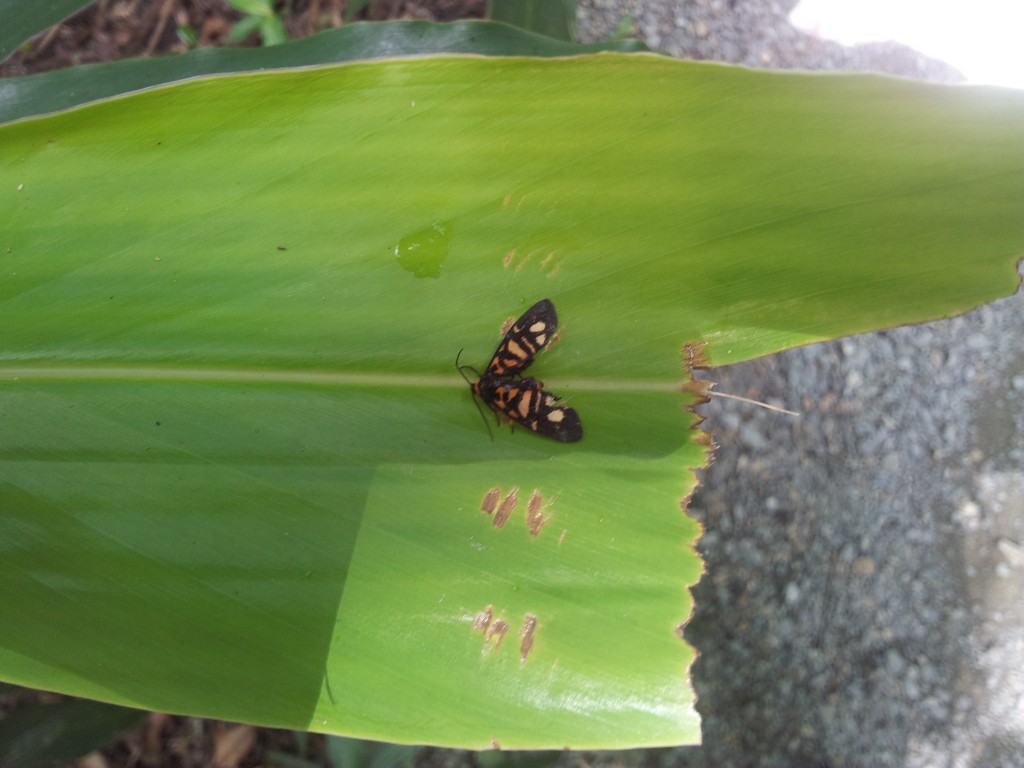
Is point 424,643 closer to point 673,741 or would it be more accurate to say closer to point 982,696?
point 673,741

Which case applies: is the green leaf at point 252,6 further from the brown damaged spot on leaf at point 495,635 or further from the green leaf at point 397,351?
the brown damaged spot on leaf at point 495,635

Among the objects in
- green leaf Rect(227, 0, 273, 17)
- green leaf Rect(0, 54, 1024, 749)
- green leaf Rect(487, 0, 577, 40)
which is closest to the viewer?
green leaf Rect(0, 54, 1024, 749)

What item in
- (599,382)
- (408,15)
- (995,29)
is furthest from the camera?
(995,29)

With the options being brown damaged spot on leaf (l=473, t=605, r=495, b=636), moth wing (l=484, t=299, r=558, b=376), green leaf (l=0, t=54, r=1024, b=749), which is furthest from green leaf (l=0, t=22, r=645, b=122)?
brown damaged spot on leaf (l=473, t=605, r=495, b=636)

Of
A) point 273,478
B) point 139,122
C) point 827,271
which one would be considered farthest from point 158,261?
point 827,271

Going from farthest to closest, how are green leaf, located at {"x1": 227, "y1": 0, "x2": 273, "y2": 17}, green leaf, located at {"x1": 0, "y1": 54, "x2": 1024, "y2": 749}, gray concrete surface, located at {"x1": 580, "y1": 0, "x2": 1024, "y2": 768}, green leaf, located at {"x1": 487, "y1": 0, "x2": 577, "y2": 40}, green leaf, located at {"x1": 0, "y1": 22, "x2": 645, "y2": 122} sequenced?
gray concrete surface, located at {"x1": 580, "y1": 0, "x2": 1024, "y2": 768}
green leaf, located at {"x1": 227, "y1": 0, "x2": 273, "y2": 17}
green leaf, located at {"x1": 487, "y1": 0, "x2": 577, "y2": 40}
green leaf, located at {"x1": 0, "y1": 22, "x2": 645, "y2": 122}
green leaf, located at {"x1": 0, "y1": 54, "x2": 1024, "y2": 749}

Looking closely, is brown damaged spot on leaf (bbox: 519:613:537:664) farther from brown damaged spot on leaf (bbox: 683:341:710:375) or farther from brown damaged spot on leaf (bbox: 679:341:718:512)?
brown damaged spot on leaf (bbox: 683:341:710:375)

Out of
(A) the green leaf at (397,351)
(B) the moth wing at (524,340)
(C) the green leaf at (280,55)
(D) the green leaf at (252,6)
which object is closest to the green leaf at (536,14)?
(C) the green leaf at (280,55)
